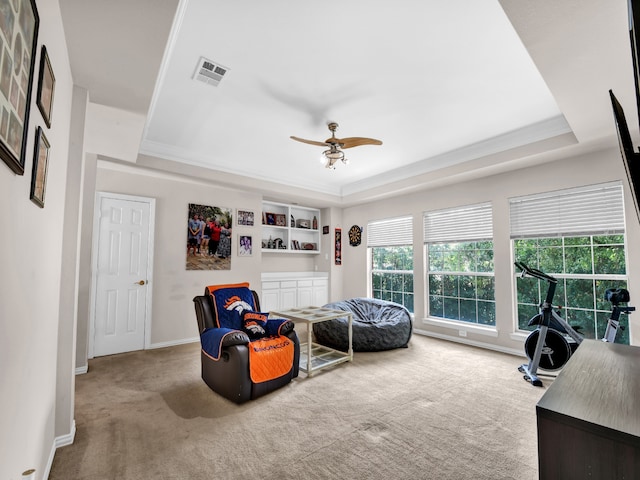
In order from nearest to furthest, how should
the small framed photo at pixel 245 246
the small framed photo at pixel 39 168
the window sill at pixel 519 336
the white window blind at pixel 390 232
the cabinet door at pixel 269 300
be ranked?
the small framed photo at pixel 39 168, the window sill at pixel 519 336, the small framed photo at pixel 245 246, the white window blind at pixel 390 232, the cabinet door at pixel 269 300

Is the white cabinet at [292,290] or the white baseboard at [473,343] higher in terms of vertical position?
the white cabinet at [292,290]

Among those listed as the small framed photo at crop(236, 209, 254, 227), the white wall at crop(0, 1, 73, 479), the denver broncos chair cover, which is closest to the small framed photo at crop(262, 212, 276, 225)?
the small framed photo at crop(236, 209, 254, 227)

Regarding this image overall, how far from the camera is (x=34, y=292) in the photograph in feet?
4.55

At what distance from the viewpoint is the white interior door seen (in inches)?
156

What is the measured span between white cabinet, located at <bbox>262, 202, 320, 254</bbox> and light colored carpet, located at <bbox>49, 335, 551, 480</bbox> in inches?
120

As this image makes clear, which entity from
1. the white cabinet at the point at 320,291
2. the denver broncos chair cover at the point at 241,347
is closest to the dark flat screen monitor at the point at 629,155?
the denver broncos chair cover at the point at 241,347

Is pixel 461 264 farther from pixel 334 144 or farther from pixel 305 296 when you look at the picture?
pixel 305 296

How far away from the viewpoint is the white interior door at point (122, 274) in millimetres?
3971

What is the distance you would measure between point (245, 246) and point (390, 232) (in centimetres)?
261

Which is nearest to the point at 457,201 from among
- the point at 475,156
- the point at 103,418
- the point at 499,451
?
the point at 475,156

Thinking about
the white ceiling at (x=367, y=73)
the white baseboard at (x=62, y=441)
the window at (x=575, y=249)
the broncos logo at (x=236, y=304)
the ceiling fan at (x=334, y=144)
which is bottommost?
the white baseboard at (x=62, y=441)

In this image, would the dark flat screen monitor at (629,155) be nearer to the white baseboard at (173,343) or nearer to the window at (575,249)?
the window at (575,249)

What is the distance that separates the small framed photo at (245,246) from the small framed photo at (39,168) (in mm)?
3718

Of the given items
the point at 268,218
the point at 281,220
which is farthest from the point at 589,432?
the point at 281,220
